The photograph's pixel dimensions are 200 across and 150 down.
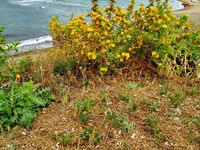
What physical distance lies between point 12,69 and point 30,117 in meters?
0.94

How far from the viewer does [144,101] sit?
12.7ft

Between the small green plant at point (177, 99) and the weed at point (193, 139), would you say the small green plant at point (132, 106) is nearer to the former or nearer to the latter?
the small green plant at point (177, 99)

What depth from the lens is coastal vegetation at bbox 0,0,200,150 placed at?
3273 mm

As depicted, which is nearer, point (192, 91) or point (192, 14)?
point (192, 91)

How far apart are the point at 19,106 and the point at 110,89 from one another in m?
1.25

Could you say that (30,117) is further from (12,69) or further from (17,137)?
(12,69)

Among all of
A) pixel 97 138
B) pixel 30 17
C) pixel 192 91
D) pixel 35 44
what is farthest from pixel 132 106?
pixel 30 17

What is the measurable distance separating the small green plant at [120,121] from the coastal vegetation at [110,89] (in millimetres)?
10

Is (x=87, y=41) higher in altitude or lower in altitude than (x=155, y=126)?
higher

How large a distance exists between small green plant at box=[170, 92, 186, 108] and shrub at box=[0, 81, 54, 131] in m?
1.52

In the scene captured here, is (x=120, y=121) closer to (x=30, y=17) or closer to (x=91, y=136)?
(x=91, y=136)

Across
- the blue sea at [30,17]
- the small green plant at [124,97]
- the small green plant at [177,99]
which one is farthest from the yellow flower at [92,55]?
the blue sea at [30,17]

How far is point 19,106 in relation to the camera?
3.47 metres

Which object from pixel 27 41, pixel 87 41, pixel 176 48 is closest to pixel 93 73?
pixel 87 41
